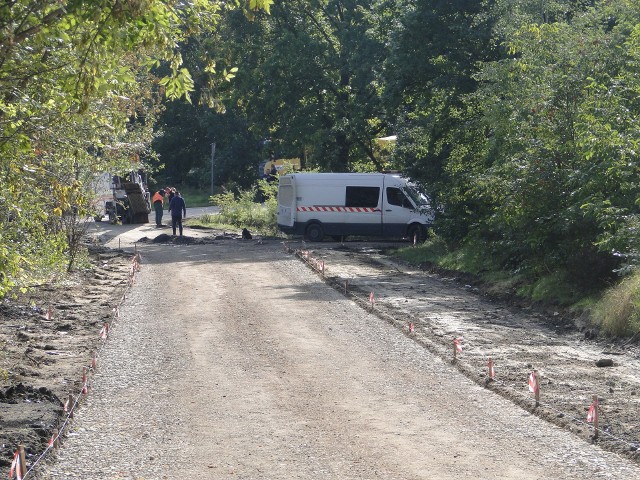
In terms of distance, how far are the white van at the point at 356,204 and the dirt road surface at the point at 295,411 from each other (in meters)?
15.6

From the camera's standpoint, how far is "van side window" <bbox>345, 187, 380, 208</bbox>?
35344mm

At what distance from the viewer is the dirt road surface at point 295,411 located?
9.42 meters

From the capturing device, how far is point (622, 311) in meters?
16.8

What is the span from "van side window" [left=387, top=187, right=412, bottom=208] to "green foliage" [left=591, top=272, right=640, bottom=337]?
17661 mm

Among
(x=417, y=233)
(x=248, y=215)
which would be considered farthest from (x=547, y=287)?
(x=248, y=215)

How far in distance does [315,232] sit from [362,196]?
2211mm

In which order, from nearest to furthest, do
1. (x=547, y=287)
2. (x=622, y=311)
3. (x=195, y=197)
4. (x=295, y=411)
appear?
1. (x=295, y=411)
2. (x=622, y=311)
3. (x=547, y=287)
4. (x=195, y=197)

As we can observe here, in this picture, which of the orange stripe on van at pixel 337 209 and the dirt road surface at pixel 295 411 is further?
the orange stripe on van at pixel 337 209

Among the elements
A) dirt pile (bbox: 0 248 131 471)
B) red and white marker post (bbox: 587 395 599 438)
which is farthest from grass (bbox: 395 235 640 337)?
dirt pile (bbox: 0 248 131 471)

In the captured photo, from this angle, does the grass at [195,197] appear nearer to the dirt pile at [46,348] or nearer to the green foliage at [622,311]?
the dirt pile at [46,348]

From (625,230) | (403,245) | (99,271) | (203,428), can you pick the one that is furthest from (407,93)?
(203,428)

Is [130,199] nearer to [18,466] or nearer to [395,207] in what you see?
[395,207]

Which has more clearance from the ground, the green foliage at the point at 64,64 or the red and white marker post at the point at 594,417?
the green foliage at the point at 64,64

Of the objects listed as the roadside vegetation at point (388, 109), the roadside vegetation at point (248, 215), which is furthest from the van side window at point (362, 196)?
the roadside vegetation at point (248, 215)
